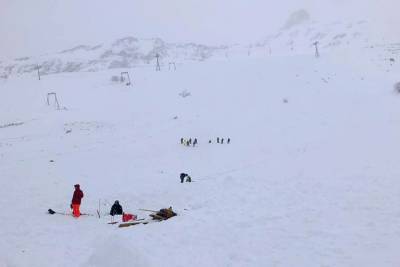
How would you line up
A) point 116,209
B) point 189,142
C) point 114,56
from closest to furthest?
point 116,209
point 189,142
point 114,56

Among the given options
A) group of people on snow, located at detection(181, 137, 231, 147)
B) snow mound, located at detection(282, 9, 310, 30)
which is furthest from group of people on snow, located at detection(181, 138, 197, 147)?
snow mound, located at detection(282, 9, 310, 30)

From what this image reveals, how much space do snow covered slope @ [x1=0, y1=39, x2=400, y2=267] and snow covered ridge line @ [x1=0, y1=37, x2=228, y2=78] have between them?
70.2 meters

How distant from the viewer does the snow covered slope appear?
1309cm

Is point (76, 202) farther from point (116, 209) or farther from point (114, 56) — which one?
point (114, 56)

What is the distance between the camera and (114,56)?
137m

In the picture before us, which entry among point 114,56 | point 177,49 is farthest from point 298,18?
point 114,56

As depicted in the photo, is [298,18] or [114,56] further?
[298,18]

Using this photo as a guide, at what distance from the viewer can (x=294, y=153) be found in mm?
26734

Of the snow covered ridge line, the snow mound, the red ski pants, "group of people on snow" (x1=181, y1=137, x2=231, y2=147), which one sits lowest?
the red ski pants

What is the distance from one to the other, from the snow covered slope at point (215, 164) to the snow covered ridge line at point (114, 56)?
70183mm

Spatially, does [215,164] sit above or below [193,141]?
below

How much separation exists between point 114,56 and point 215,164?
116 meters

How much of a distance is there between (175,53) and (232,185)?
399ft

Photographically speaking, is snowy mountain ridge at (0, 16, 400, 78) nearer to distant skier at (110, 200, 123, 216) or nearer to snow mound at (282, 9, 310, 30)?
snow mound at (282, 9, 310, 30)
